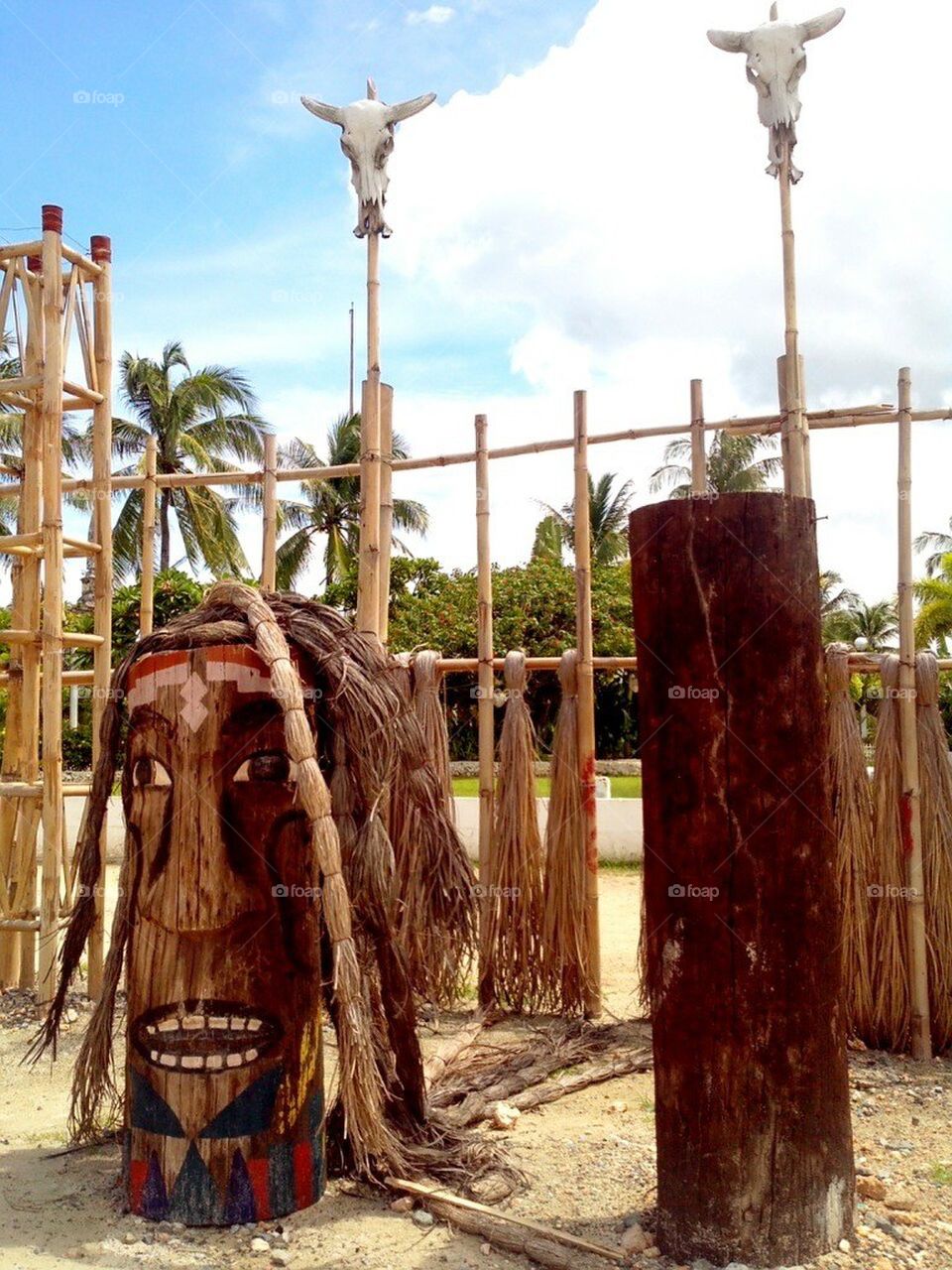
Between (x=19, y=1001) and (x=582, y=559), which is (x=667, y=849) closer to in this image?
(x=582, y=559)

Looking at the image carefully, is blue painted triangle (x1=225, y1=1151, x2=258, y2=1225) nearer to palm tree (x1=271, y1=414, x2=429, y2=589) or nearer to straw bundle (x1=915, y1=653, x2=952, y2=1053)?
straw bundle (x1=915, y1=653, x2=952, y2=1053)

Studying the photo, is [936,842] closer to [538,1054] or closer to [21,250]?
[538,1054]

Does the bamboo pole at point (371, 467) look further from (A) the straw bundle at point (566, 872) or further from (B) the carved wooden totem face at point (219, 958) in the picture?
(B) the carved wooden totem face at point (219, 958)

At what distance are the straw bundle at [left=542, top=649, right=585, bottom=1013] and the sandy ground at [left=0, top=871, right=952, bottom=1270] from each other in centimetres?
80

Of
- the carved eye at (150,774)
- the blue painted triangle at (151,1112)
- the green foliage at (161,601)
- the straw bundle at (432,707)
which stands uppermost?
the green foliage at (161,601)

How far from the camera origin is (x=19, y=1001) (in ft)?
18.8

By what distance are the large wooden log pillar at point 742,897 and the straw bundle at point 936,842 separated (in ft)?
7.44

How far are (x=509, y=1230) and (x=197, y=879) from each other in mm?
1231

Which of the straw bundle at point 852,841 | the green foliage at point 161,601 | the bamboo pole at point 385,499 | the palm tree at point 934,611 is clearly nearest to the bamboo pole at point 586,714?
the bamboo pole at point 385,499

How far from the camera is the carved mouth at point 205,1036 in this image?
10.4 ft

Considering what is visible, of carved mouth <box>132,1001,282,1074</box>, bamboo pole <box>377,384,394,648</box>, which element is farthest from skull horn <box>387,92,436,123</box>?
carved mouth <box>132,1001,282,1074</box>

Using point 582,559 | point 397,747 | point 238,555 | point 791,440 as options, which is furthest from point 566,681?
point 238,555

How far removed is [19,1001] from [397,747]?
3280mm

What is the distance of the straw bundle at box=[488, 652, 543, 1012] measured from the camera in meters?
5.51
